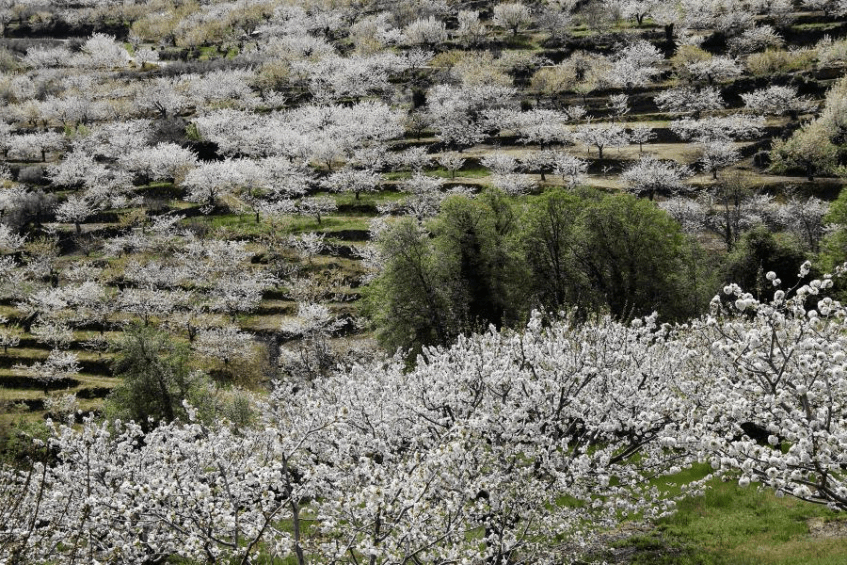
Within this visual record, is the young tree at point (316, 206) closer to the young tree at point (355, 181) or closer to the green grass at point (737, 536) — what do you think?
the young tree at point (355, 181)

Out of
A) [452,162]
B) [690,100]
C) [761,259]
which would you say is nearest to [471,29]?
[690,100]

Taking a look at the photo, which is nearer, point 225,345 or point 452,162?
point 225,345

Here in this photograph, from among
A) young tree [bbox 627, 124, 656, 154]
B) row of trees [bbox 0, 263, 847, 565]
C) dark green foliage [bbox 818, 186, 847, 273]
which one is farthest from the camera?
young tree [bbox 627, 124, 656, 154]

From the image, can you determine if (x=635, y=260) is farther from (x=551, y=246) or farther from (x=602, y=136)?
(x=602, y=136)

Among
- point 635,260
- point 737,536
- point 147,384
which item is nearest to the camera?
point 737,536

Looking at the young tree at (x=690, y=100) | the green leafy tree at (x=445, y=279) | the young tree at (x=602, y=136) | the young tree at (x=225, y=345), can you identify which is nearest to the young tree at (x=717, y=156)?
the young tree at (x=602, y=136)

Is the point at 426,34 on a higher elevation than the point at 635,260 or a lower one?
higher

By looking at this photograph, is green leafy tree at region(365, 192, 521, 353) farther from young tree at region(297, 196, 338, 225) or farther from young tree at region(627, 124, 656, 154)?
young tree at region(627, 124, 656, 154)

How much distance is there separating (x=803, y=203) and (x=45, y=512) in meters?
76.0

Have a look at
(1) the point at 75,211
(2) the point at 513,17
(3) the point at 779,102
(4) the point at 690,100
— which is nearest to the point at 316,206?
(1) the point at 75,211

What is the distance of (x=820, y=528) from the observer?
52.1ft

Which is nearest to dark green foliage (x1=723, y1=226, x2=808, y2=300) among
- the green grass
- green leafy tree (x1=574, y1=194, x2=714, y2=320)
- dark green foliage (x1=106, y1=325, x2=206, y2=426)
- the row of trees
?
green leafy tree (x1=574, y1=194, x2=714, y2=320)

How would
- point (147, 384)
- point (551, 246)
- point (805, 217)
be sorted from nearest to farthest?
point (147, 384), point (551, 246), point (805, 217)

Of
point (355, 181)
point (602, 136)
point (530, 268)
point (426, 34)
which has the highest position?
point (426, 34)
